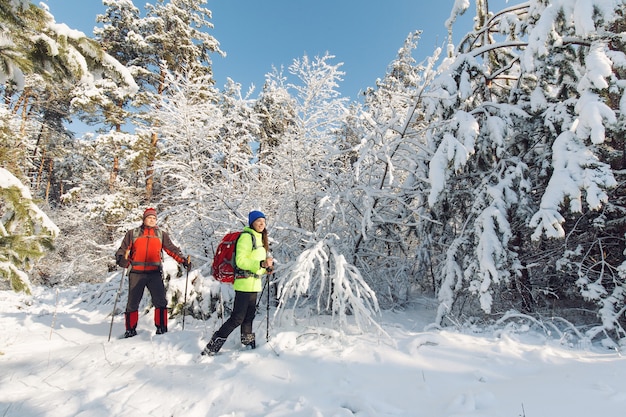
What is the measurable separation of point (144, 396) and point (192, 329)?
2.32 m

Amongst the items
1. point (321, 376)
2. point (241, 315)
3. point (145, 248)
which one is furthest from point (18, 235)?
point (321, 376)

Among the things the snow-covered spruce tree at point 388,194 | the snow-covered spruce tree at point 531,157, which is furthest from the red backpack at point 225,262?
the snow-covered spruce tree at point 531,157

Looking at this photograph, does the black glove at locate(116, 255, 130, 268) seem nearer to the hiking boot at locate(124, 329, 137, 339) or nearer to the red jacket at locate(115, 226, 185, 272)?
the red jacket at locate(115, 226, 185, 272)

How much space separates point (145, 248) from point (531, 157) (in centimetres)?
614

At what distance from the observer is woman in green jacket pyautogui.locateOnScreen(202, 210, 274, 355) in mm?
4031

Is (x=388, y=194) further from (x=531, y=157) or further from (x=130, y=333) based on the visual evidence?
(x=130, y=333)

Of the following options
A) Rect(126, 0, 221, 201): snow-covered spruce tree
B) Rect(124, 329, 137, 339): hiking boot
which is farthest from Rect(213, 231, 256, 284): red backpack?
Rect(126, 0, 221, 201): snow-covered spruce tree

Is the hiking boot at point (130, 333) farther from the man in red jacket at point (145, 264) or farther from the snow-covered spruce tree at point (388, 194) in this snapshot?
the snow-covered spruce tree at point (388, 194)

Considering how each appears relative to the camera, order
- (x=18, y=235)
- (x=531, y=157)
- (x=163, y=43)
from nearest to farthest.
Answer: (x=18, y=235) < (x=531, y=157) < (x=163, y=43)

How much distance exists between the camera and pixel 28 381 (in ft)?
11.7

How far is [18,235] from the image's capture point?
3.69m

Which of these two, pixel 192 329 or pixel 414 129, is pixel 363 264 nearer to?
pixel 414 129

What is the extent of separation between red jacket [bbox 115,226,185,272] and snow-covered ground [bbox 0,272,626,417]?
3.63 ft

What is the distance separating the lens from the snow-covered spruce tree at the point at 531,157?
11.9 ft
